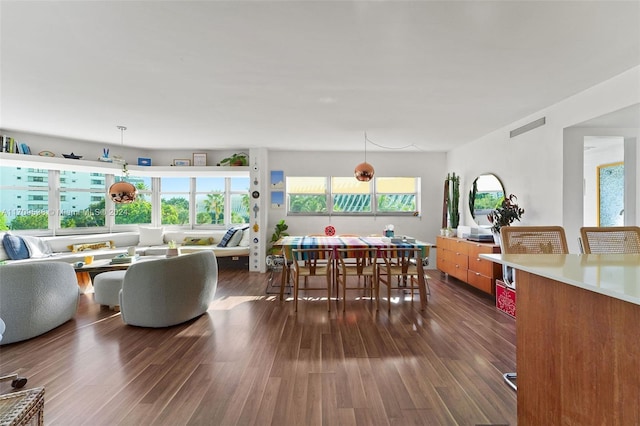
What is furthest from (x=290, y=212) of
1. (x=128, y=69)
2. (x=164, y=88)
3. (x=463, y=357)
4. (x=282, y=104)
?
(x=463, y=357)

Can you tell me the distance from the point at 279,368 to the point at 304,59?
2.55 metres

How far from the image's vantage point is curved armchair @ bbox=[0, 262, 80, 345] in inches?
104

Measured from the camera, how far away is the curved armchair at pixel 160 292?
2977 mm

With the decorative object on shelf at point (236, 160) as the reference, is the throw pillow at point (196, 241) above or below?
below

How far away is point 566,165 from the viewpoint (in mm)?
3486

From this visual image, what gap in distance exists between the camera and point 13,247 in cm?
466

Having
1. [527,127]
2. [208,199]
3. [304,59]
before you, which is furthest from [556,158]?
[208,199]

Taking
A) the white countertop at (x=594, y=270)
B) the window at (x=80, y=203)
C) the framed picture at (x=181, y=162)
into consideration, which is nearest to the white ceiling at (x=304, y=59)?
the white countertop at (x=594, y=270)

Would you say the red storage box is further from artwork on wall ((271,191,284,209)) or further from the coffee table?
the coffee table

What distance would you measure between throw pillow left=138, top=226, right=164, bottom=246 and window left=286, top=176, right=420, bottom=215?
2.88 meters

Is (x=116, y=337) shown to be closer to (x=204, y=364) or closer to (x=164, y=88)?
(x=204, y=364)

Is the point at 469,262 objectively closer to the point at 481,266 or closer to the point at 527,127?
the point at 481,266

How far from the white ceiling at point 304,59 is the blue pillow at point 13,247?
5.98 ft

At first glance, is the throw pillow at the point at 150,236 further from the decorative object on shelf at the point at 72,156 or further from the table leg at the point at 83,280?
the table leg at the point at 83,280
